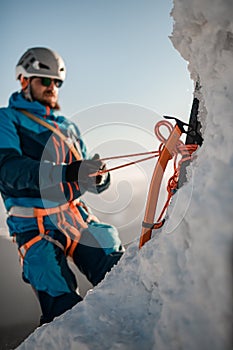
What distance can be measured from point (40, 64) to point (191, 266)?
2.80 metres

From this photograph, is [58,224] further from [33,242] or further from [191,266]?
[191,266]

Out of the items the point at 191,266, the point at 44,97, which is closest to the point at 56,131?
the point at 44,97

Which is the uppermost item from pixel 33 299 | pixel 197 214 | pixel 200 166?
pixel 200 166

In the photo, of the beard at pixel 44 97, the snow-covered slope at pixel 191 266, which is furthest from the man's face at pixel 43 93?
the snow-covered slope at pixel 191 266

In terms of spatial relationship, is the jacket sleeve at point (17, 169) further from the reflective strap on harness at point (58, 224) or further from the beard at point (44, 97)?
the beard at point (44, 97)

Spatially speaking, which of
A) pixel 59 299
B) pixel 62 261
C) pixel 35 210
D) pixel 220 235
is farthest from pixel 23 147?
pixel 220 235

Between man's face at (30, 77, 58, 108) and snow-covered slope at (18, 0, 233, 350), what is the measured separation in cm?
211

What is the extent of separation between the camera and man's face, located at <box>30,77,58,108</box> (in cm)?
297

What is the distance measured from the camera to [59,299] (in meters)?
2.38

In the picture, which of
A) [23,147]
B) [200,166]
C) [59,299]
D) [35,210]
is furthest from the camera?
[23,147]

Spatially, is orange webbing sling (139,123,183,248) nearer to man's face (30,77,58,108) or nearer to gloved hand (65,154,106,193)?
gloved hand (65,154,106,193)

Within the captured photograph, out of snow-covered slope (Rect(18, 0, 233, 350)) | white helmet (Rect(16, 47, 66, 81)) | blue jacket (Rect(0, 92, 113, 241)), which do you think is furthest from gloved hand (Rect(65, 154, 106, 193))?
snow-covered slope (Rect(18, 0, 233, 350))

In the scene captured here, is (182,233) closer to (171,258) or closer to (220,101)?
(171,258)

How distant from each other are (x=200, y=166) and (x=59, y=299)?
1.90 m
